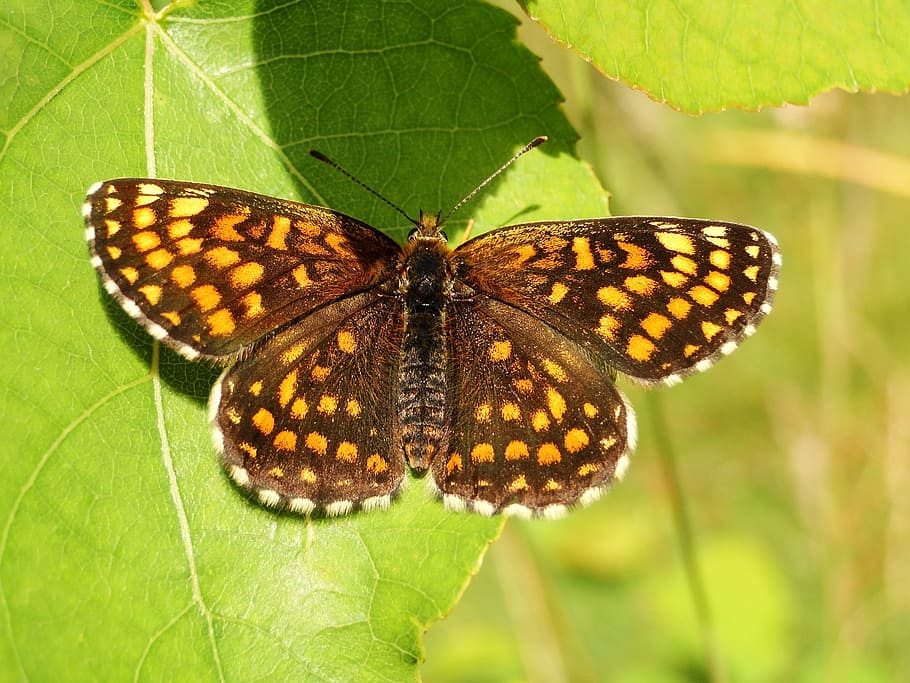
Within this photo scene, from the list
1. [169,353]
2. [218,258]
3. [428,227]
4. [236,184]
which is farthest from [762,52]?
[169,353]

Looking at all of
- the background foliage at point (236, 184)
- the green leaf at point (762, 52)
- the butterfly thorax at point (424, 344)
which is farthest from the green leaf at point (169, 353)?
the green leaf at point (762, 52)

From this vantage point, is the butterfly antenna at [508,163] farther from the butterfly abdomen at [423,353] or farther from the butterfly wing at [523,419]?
the butterfly wing at [523,419]

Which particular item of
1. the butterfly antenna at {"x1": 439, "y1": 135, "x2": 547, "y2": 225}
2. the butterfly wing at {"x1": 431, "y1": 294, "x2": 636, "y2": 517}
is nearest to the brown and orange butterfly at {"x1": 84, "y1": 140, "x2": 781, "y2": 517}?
the butterfly wing at {"x1": 431, "y1": 294, "x2": 636, "y2": 517}

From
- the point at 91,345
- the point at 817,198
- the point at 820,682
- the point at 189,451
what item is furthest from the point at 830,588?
the point at 91,345

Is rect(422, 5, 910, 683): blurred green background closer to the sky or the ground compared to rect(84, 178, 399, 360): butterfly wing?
closer to the ground

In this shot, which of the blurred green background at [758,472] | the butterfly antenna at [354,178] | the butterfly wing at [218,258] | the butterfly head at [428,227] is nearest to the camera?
the butterfly wing at [218,258]

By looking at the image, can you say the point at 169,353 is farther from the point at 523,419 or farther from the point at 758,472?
the point at 758,472

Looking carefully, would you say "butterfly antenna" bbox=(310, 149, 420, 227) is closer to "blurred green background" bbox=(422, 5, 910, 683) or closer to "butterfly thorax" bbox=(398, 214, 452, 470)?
"butterfly thorax" bbox=(398, 214, 452, 470)
